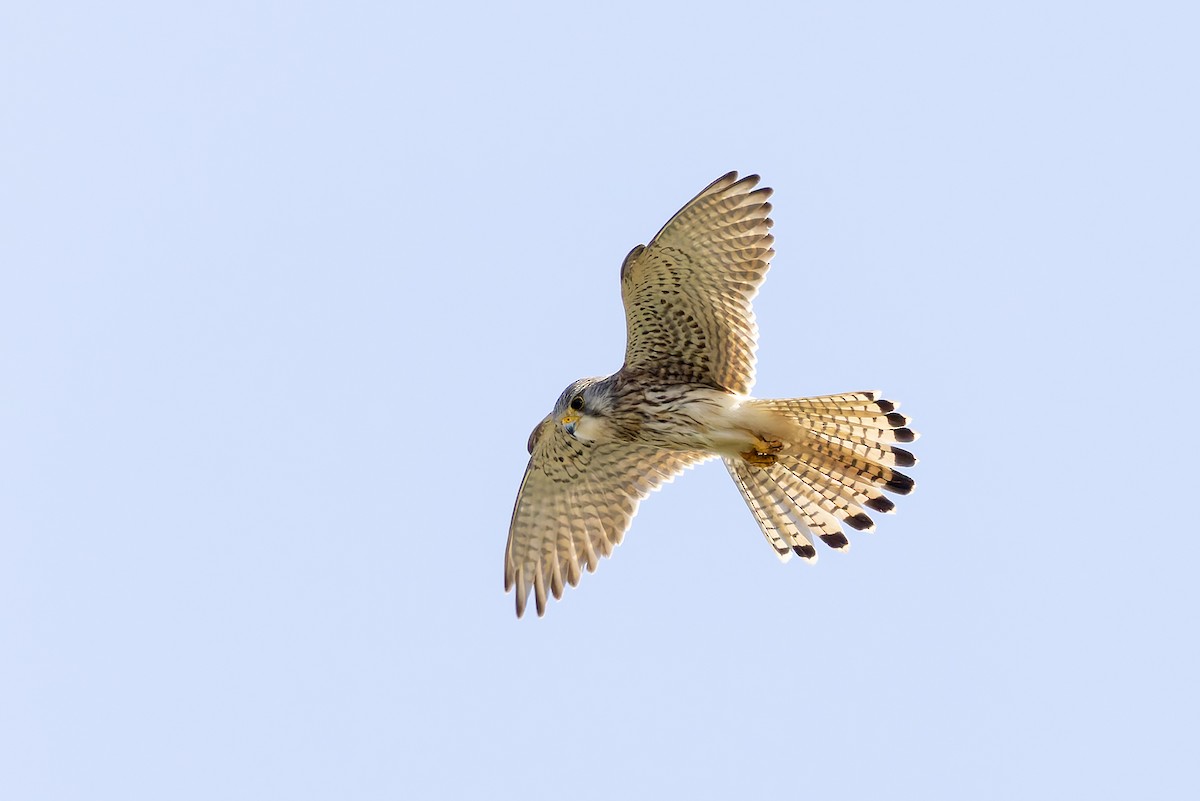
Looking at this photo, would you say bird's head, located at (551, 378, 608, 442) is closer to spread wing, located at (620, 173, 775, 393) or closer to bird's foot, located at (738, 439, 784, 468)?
spread wing, located at (620, 173, 775, 393)

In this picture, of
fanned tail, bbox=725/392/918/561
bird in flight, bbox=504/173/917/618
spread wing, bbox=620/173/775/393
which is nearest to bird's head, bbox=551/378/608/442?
bird in flight, bbox=504/173/917/618

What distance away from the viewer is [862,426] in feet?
34.0

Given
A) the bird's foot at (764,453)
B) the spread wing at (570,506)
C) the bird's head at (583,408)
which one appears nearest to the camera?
the bird's foot at (764,453)

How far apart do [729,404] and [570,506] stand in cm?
173

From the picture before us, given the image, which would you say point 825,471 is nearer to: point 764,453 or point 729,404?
point 764,453

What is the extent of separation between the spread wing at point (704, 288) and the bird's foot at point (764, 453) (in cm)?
38

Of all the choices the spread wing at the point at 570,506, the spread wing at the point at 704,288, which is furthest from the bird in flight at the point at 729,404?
the spread wing at the point at 570,506

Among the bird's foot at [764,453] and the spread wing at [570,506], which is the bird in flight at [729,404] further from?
the spread wing at [570,506]

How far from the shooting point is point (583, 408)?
1080 cm

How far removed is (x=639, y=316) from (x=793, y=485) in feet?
5.17

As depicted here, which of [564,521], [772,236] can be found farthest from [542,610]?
[772,236]

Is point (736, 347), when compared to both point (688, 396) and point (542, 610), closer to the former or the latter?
A: point (688, 396)

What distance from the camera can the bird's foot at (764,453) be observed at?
1058 cm

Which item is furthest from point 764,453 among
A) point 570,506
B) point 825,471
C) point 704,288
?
point 570,506
